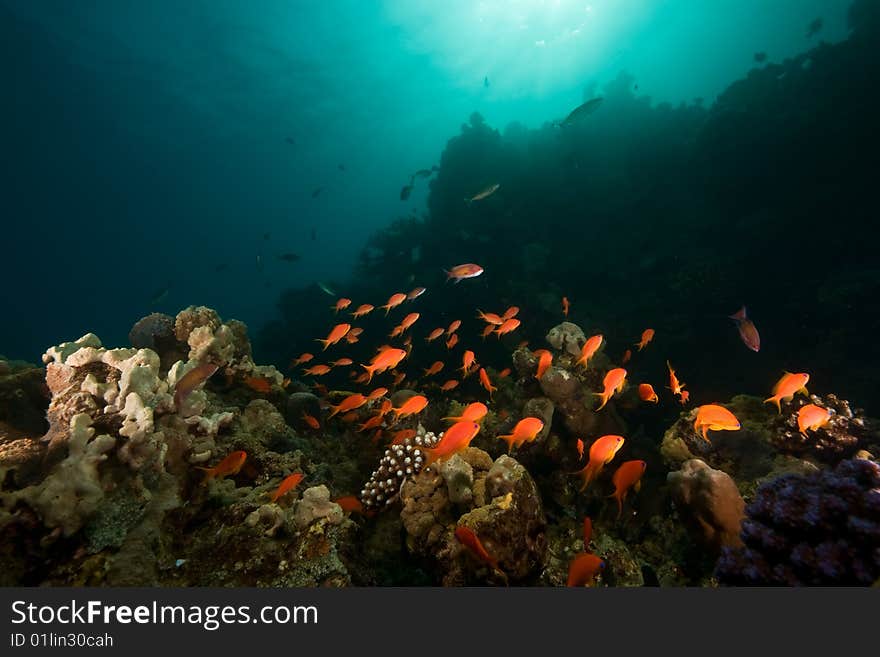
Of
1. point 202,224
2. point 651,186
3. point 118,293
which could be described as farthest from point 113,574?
point 118,293

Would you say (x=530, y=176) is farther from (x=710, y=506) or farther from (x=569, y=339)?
(x=710, y=506)

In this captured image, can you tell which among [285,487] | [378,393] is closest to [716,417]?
[378,393]

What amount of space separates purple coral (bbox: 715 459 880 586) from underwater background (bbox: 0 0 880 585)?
0.11 metres

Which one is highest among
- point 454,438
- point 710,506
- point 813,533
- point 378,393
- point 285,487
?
point 378,393

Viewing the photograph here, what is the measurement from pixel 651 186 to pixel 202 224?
10292 cm

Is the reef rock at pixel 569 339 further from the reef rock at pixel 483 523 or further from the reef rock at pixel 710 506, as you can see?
the reef rock at pixel 483 523

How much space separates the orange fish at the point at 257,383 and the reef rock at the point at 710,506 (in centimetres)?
591

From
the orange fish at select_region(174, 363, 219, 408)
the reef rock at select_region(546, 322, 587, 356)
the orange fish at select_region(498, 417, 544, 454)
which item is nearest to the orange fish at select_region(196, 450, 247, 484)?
the orange fish at select_region(174, 363, 219, 408)

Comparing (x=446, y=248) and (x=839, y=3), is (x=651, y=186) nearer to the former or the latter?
(x=446, y=248)

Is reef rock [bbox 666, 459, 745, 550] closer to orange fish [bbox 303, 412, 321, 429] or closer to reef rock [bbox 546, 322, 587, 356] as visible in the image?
reef rock [bbox 546, 322, 587, 356]

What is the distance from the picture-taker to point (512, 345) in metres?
12.2

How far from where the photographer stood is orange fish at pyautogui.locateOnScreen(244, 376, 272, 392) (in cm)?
601

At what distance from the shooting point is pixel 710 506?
347cm

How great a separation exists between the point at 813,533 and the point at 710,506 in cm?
98
